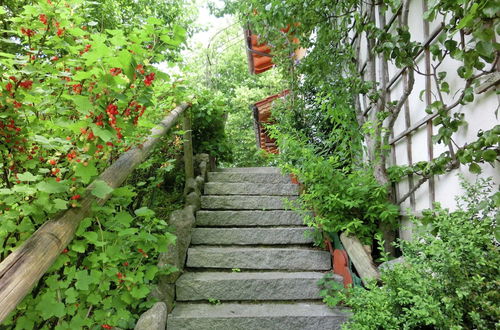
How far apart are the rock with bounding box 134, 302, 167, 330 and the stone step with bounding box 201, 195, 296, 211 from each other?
144 cm

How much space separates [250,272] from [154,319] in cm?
89

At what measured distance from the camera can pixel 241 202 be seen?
3.46 metres

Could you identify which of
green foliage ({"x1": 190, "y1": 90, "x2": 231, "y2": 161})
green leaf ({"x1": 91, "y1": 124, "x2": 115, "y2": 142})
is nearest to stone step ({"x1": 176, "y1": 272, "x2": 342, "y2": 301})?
green leaf ({"x1": 91, "y1": 124, "x2": 115, "y2": 142})

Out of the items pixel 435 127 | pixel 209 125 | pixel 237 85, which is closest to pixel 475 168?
pixel 435 127

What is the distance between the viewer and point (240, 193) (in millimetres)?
3705

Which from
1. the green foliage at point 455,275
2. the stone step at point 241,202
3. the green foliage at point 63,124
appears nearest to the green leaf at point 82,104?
the green foliage at point 63,124

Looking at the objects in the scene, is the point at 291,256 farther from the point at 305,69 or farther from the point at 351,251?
the point at 305,69

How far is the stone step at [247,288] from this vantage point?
2.38m

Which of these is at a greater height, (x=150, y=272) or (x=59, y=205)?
(x=59, y=205)

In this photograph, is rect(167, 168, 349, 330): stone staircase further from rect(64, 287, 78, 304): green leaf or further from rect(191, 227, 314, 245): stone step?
rect(64, 287, 78, 304): green leaf

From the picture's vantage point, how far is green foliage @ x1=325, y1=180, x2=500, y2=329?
114 centimetres

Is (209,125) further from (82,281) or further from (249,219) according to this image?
(82,281)

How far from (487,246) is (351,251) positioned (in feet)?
3.73

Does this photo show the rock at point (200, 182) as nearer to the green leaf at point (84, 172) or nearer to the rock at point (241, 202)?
the rock at point (241, 202)
